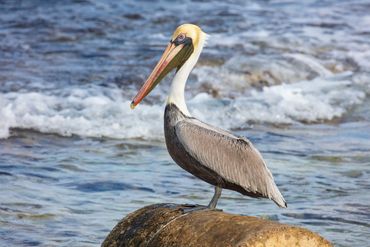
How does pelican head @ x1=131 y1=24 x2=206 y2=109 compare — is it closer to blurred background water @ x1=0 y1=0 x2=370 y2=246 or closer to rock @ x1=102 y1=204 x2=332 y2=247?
rock @ x1=102 y1=204 x2=332 y2=247

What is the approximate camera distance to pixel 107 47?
1725 centimetres

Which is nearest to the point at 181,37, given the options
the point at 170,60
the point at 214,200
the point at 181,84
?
the point at 170,60

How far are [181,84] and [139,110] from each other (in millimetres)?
6371

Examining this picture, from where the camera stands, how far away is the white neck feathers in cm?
695

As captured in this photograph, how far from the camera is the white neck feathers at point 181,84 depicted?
6953 millimetres

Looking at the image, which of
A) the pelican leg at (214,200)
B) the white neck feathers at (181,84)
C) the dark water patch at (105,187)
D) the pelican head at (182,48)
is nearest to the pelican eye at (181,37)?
the pelican head at (182,48)

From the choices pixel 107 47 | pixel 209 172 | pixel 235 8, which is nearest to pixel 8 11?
pixel 107 47

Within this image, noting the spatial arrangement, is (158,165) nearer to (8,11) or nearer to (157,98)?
(157,98)

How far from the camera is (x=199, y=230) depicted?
19.5 feet

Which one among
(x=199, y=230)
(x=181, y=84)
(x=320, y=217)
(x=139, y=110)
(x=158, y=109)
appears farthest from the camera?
(x=158, y=109)

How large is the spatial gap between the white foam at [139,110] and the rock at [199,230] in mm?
5792

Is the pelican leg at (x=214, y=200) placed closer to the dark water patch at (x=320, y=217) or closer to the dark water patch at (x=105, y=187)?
the dark water patch at (x=320, y=217)

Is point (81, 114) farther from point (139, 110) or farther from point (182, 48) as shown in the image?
point (182, 48)

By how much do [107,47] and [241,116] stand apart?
179 inches
